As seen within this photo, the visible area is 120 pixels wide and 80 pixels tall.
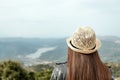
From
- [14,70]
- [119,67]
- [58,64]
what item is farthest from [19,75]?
[119,67]

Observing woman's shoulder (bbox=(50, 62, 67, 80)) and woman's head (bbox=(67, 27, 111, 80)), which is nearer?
woman's head (bbox=(67, 27, 111, 80))

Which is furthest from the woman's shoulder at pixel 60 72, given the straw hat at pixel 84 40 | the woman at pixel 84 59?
the straw hat at pixel 84 40

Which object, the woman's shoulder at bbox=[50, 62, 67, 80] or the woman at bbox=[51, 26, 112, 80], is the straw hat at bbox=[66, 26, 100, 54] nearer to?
the woman at bbox=[51, 26, 112, 80]

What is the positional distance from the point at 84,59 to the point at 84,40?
0.16m

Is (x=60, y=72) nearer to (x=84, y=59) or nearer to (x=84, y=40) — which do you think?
(x=84, y=59)

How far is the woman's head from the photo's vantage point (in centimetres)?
348

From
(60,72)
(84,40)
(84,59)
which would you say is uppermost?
(84,40)

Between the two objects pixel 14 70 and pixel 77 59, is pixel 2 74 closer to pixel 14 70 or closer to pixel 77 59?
pixel 14 70

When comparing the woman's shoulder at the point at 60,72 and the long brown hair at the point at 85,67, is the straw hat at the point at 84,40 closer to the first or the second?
the long brown hair at the point at 85,67

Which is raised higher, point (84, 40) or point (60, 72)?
point (84, 40)

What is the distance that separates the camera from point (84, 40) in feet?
11.5

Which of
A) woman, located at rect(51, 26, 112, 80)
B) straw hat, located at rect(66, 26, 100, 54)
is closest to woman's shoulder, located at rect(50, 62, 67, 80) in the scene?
woman, located at rect(51, 26, 112, 80)

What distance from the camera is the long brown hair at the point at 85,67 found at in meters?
3.47

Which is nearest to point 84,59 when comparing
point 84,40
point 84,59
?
point 84,59
